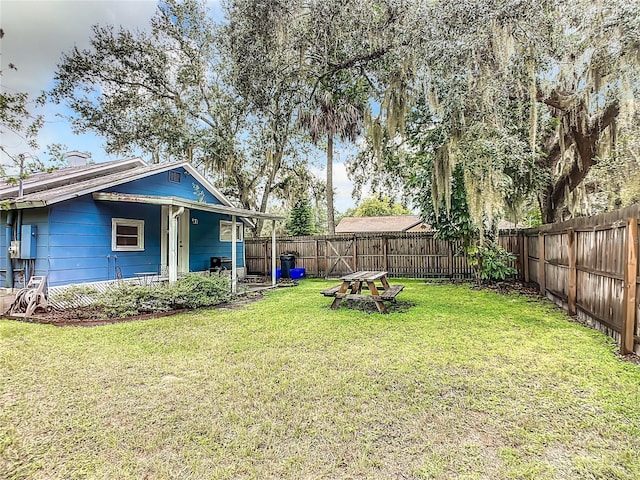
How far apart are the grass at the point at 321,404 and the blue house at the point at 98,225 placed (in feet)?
8.63

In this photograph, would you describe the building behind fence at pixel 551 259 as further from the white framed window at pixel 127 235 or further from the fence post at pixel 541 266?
the white framed window at pixel 127 235

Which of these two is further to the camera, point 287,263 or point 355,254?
point 287,263

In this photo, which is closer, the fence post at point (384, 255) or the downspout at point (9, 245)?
the downspout at point (9, 245)

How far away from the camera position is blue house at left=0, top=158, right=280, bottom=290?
23.1 ft

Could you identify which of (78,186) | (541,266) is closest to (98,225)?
(78,186)

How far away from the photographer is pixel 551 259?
7.16 metres

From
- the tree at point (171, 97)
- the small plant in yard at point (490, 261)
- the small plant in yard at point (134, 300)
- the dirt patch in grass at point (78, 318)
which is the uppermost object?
the tree at point (171, 97)

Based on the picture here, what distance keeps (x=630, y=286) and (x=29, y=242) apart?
979cm

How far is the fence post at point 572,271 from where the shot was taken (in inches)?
222

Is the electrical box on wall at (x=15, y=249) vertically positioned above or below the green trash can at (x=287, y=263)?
above

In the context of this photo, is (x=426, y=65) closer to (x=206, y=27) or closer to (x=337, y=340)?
(x=337, y=340)

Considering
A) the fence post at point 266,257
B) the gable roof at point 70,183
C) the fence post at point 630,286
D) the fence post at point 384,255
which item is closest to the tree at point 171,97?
the fence post at point 266,257

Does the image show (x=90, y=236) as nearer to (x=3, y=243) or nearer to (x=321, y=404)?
(x=3, y=243)

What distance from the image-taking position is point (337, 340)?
15.1 feet
